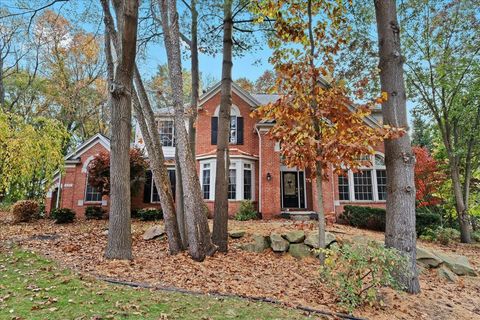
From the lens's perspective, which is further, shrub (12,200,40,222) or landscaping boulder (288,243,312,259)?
shrub (12,200,40,222)

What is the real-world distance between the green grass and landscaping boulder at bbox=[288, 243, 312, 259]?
13.5 ft

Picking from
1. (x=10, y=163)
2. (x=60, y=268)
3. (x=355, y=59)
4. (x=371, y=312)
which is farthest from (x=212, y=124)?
(x=371, y=312)

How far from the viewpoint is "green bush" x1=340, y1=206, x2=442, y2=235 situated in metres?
11.9

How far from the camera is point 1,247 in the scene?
7.36 m

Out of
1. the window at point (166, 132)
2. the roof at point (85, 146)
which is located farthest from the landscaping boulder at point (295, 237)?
the roof at point (85, 146)

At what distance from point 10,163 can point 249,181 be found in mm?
10150

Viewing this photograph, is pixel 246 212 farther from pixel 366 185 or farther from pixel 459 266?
pixel 459 266

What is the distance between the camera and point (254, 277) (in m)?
5.81

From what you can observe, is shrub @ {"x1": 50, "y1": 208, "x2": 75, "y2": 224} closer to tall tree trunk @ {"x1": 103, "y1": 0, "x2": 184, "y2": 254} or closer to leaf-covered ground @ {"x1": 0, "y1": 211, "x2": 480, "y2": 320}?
leaf-covered ground @ {"x1": 0, "y1": 211, "x2": 480, "y2": 320}

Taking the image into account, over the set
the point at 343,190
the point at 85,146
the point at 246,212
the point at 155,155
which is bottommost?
the point at 246,212

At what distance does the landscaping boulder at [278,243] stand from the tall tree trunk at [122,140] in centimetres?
408

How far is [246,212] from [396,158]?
29.5 ft

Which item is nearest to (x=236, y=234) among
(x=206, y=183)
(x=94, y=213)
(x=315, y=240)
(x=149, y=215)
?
(x=315, y=240)

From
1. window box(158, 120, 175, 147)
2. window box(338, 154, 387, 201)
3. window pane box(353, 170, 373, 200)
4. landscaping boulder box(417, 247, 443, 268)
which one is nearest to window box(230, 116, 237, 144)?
window box(158, 120, 175, 147)
